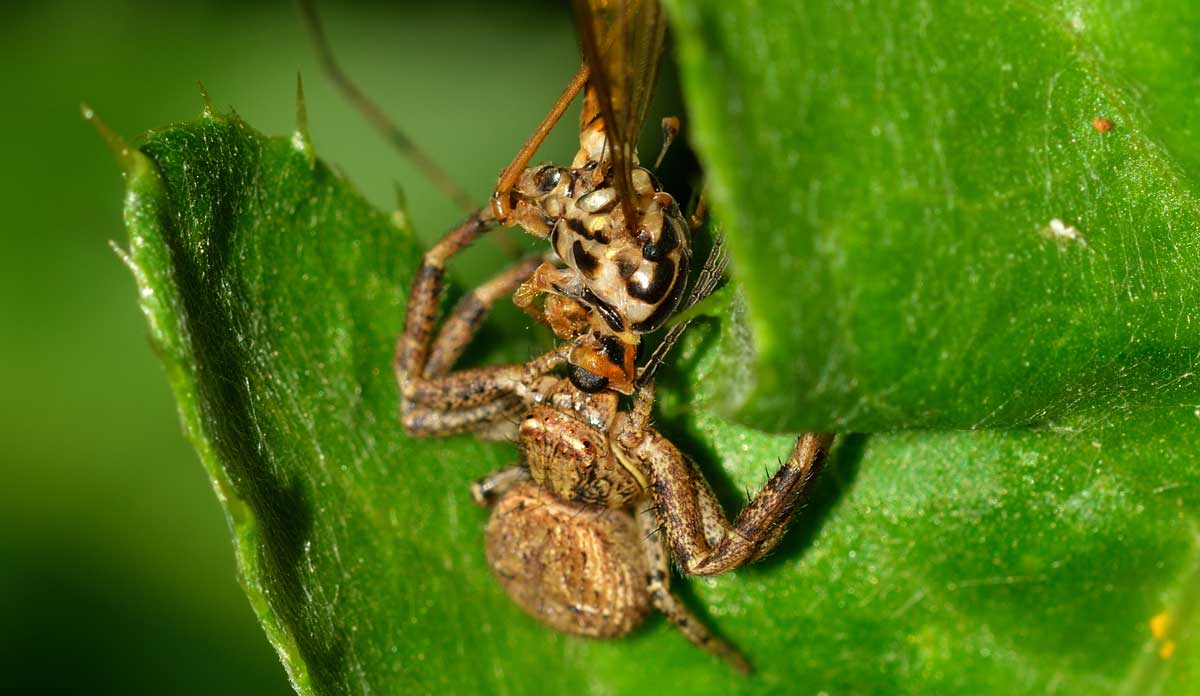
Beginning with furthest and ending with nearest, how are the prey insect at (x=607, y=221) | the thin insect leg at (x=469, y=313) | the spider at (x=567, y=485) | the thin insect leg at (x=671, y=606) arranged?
the thin insect leg at (x=469, y=313) < the spider at (x=567, y=485) < the thin insect leg at (x=671, y=606) < the prey insect at (x=607, y=221)

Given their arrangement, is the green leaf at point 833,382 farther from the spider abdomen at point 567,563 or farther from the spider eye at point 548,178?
the spider eye at point 548,178

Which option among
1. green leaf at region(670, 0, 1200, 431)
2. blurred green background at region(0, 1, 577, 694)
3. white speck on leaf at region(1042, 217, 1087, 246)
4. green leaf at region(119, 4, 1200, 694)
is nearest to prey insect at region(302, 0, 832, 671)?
green leaf at region(119, 4, 1200, 694)

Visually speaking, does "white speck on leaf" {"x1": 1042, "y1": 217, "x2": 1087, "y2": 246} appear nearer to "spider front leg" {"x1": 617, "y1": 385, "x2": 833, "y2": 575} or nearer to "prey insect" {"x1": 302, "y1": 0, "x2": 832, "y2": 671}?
"prey insect" {"x1": 302, "y1": 0, "x2": 832, "y2": 671}

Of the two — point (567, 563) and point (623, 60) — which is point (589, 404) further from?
point (623, 60)

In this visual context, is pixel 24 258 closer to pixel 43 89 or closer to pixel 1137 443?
pixel 43 89

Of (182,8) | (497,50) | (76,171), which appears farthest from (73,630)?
(497,50)

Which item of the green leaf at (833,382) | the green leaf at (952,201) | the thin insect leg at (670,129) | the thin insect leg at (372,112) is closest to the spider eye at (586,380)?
Answer: the green leaf at (833,382)
